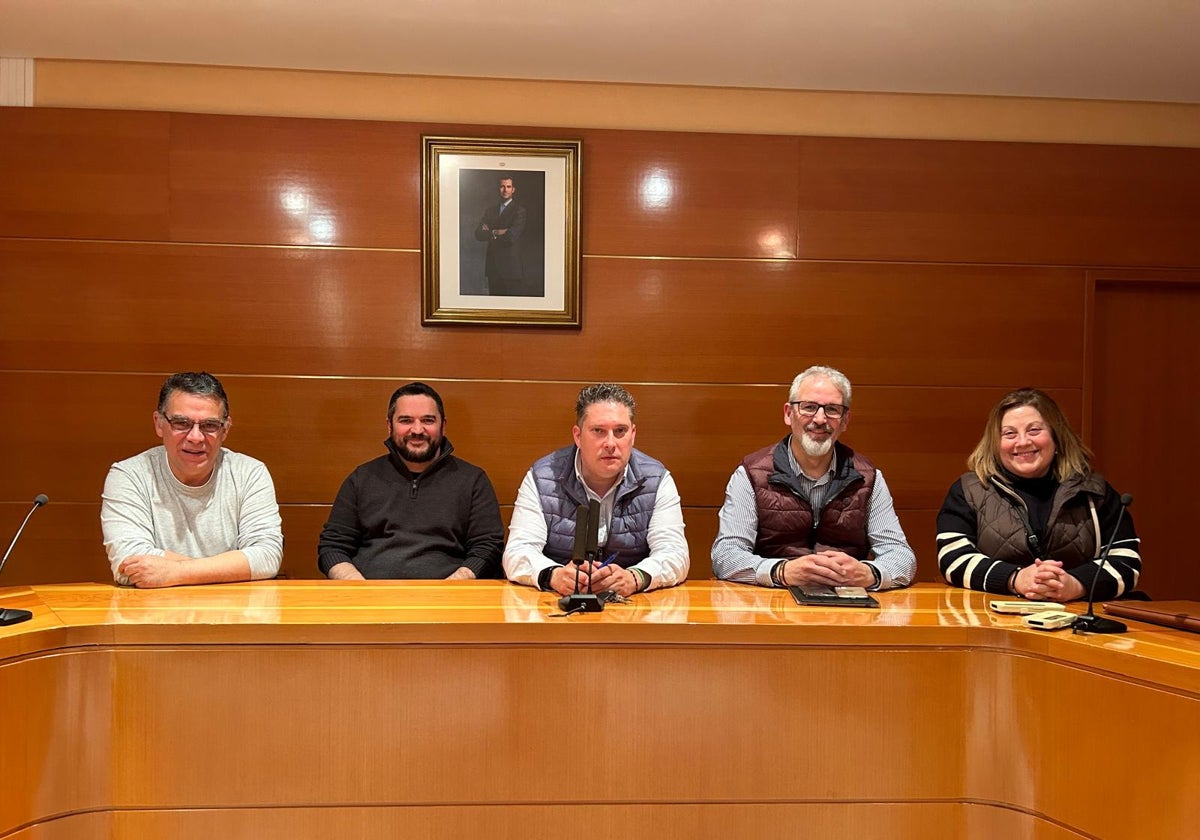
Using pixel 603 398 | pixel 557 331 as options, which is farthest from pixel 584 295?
pixel 603 398

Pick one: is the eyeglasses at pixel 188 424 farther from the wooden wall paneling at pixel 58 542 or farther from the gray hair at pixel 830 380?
the gray hair at pixel 830 380

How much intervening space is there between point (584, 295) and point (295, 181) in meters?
1.17

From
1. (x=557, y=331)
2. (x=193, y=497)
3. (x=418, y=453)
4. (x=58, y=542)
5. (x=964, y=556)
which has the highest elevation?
(x=557, y=331)

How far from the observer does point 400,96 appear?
151 inches

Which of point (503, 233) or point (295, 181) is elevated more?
point (295, 181)

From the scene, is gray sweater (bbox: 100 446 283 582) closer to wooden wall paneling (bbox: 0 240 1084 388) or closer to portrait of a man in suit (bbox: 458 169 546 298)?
wooden wall paneling (bbox: 0 240 1084 388)

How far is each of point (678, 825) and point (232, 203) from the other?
2.79 m

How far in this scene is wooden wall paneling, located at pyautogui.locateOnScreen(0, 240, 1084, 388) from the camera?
3.73 m

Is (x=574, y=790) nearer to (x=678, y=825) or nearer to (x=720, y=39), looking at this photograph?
(x=678, y=825)

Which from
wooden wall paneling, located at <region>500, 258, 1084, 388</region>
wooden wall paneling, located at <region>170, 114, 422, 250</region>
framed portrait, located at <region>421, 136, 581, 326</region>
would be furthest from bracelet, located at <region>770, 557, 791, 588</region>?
wooden wall paneling, located at <region>170, 114, 422, 250</region>

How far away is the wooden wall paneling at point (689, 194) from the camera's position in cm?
389

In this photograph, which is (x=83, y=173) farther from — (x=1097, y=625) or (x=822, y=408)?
(x=1097, y=625)

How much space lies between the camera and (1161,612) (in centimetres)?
228

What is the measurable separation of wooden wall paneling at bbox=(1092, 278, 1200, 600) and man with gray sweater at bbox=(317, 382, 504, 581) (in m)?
2.59
